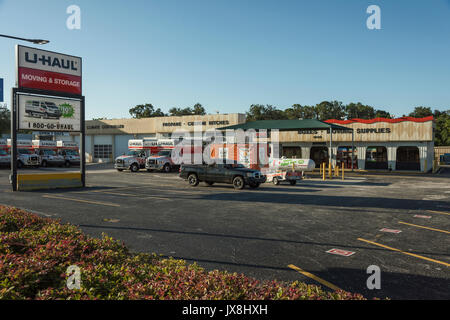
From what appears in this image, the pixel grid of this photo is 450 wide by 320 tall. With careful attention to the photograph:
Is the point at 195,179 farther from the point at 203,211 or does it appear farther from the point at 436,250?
the point at 436,250

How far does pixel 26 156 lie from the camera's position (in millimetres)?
40344

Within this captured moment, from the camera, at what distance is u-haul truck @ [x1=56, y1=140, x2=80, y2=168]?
45.0 m

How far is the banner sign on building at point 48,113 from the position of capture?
1780 cm

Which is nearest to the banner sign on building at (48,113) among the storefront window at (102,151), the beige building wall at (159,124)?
the beige building wall at (159,124)

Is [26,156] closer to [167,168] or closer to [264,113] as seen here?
[167,168]

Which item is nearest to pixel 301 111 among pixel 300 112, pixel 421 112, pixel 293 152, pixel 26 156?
pixel 300 112

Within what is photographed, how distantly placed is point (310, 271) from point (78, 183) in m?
17.1

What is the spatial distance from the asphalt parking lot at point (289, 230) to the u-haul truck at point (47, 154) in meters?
29.6

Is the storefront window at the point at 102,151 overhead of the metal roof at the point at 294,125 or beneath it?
beneath

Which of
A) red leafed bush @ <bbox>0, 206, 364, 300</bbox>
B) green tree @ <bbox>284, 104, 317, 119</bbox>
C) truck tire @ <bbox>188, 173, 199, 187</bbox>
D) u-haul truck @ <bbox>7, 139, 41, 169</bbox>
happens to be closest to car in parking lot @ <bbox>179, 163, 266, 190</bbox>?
truck tire @ <bbox>188, 173, 199, 187</bbox>

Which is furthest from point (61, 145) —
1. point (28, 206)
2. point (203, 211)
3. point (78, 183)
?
point (203, 211)

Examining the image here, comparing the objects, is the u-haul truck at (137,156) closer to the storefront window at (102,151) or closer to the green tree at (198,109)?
the storefront window at (102,151)

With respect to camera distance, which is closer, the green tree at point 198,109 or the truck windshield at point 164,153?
the truck windshield at point 164,153

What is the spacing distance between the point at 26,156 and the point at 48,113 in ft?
84.3
